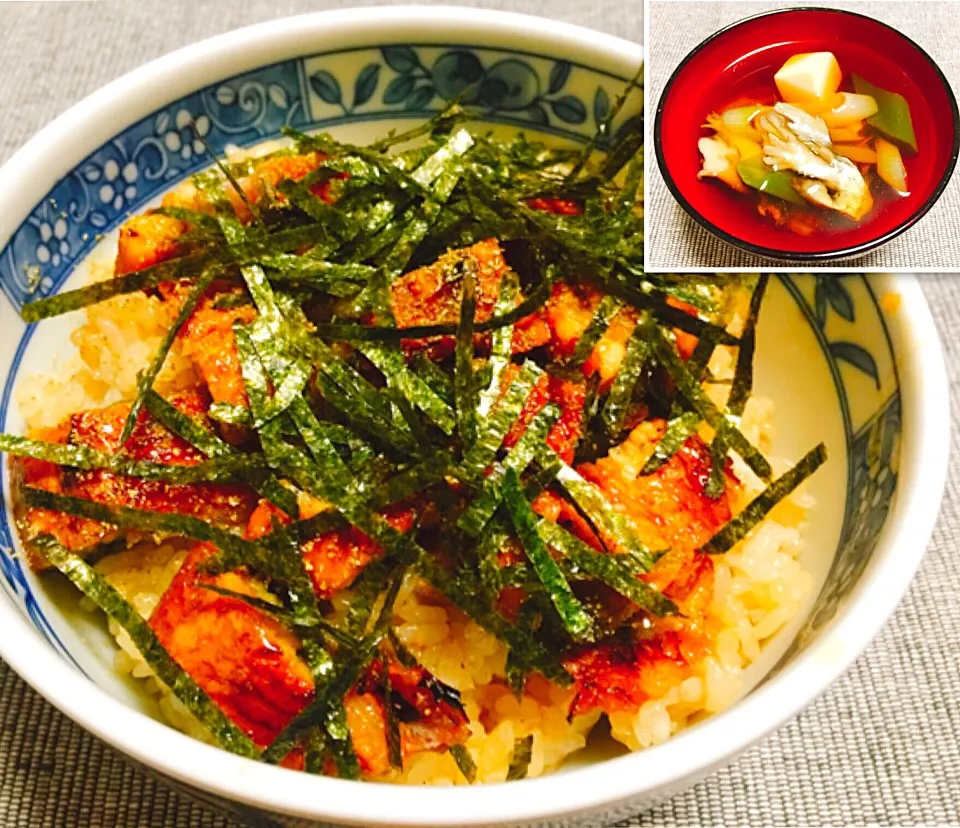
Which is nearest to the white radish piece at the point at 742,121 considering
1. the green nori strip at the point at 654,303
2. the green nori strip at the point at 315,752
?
the green nori strip at the point at 654,303

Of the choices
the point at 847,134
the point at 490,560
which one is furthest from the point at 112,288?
the point at 847,134

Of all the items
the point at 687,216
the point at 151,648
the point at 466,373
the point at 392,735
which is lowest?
the point at 392,735

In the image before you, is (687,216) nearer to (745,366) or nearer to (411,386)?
(745,366)

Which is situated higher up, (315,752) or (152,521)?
(152,521)

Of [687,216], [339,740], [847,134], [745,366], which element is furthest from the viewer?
[745,366]

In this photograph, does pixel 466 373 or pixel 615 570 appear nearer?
pixel 615 570

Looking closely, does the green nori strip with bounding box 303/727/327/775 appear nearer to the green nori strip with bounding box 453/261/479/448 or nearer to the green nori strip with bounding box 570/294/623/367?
the green nori strip with bounding box 453/261/479/448

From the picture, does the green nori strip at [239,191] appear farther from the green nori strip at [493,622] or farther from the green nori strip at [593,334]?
the green nori strip at [493,622]
